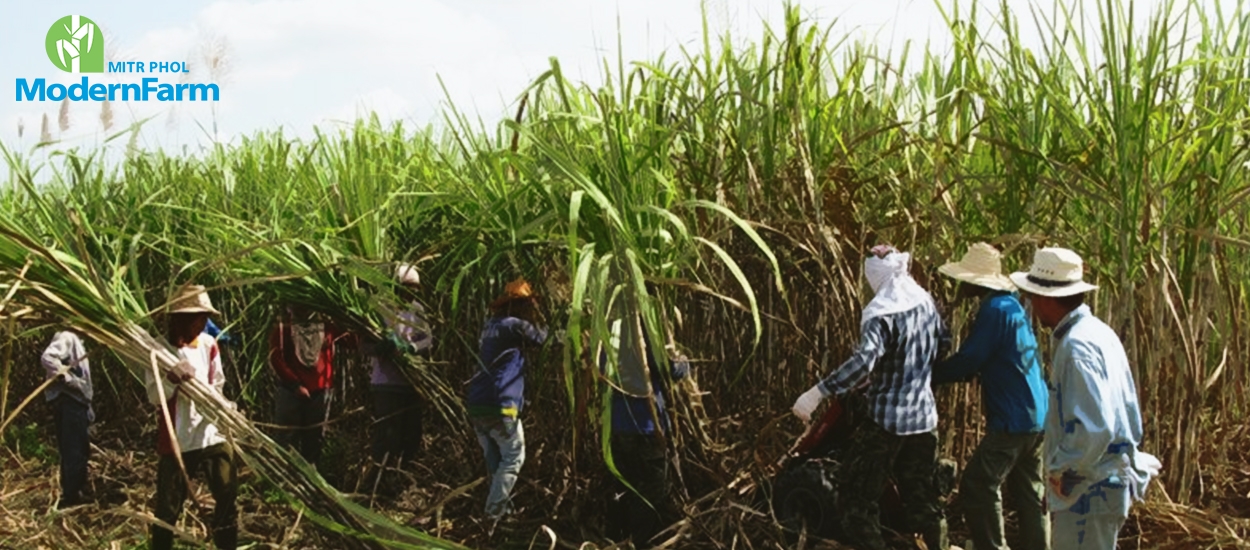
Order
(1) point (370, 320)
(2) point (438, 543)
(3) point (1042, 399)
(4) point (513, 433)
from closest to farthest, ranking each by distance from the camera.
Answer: (2) point (438, 543), (3) point (1042, 399), (4) point (513, 433), (1) point (370, 320)

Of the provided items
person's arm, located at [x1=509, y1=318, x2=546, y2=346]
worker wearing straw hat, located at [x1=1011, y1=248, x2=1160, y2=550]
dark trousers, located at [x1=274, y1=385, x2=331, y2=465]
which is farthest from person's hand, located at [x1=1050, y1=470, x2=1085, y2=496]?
dark trousers, located at [x1=274, y1=385, x2=331, y2=465]

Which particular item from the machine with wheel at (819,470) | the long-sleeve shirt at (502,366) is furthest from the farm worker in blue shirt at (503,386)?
the machine with wheel at (819,470)

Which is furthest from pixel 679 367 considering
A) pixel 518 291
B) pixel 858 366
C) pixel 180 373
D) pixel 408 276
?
pixel 180 373

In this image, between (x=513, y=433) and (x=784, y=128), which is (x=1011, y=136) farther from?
(x=513, y=433)

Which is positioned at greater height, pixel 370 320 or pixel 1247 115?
pixel 1247 115

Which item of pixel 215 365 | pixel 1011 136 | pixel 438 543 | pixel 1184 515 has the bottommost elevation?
pixel 1184 515

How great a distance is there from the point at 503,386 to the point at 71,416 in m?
2.69

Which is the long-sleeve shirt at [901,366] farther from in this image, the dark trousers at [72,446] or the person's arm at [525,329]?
the dark trousers at [72,446]

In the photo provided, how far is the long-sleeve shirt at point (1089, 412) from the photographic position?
346 centimetres

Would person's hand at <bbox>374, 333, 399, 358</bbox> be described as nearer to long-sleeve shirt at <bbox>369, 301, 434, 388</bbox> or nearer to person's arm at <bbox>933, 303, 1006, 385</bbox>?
long-sleeve shirt at <bbox>369, 301, 434, 388</bbox>

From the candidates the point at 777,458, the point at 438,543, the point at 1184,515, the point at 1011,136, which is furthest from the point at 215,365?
the point at 1184,515

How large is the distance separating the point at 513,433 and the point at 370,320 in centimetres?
90

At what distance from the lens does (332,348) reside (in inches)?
254

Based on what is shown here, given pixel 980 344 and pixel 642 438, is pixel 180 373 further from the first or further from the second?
pixel 980 344
